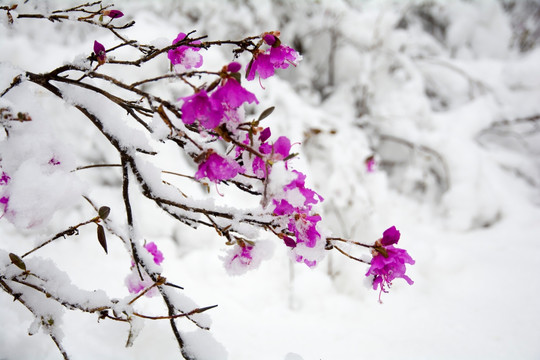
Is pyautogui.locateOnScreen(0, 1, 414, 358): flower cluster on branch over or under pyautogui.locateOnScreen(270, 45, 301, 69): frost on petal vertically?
under

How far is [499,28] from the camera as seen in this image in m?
2.97

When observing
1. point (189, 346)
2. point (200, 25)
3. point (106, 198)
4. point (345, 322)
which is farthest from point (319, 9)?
point (189, 346)

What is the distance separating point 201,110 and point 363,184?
1.83 m

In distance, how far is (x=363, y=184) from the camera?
2.12 meters

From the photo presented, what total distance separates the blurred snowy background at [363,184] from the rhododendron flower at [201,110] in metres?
0.29

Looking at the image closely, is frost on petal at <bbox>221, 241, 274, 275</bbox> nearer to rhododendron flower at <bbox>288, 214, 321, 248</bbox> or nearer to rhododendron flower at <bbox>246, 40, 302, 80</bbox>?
rhododendron flower at <bbox>288, 214, 321, 248</bbox>

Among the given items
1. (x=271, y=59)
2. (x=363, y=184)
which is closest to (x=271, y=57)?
(x=271, y=59)

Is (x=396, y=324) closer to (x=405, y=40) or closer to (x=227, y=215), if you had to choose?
(x=227, y=215)

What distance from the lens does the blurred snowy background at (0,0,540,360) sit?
3.97 feet

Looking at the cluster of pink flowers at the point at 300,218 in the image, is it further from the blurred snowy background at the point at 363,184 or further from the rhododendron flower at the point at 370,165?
the rhododendron flower at the point at 370,165

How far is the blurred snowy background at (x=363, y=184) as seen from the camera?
3.97 ft

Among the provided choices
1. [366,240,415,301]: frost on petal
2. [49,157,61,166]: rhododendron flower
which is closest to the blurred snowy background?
[49,157,61,166]: rhododendron flower

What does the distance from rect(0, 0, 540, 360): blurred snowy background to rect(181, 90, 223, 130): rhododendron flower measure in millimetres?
288

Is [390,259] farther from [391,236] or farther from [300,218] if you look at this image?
[300,218]
